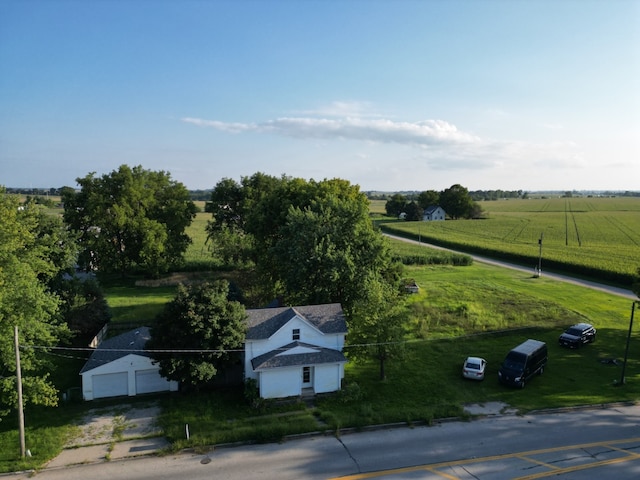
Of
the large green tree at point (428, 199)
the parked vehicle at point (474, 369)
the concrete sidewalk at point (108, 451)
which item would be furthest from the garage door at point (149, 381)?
the large green tree at point (428, 199)

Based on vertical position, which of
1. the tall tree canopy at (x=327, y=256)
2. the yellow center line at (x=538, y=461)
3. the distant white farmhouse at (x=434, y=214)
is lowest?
the yellow center line at (x=538, y=461)

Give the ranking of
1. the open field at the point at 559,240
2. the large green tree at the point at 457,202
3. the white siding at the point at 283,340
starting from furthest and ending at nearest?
1. the large green tree at the point at 457,202
2. the open field at the point at 559,240
3. the white siding at the point at 283,340

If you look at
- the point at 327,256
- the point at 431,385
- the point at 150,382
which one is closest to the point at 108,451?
the point at 150,382

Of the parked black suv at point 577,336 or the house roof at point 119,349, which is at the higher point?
the house roof at point 119,349

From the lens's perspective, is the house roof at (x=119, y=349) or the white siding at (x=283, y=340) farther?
the house roof at (x=119, y=349)

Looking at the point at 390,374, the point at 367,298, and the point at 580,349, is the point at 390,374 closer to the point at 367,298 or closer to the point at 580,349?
the point at 367,298

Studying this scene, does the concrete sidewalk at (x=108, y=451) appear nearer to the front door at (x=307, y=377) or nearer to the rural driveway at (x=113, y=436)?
the rural driveway at (x=113, y=436)

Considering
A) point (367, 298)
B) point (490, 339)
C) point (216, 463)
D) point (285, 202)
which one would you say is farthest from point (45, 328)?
point (490, 339)

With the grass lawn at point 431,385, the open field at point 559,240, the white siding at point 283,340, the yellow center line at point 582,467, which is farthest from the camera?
the open field at point 559,240

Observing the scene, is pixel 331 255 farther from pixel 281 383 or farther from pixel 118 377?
pixel 118 377
